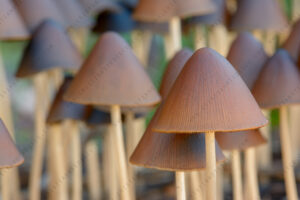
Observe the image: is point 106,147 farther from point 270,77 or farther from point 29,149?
point 29,149

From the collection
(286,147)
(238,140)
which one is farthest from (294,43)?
(238,140)

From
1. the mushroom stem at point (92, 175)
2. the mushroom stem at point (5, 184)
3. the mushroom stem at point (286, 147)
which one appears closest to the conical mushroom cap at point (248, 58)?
the mushroom stem at point (286, 147)


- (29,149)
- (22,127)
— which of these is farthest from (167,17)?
(22,127)

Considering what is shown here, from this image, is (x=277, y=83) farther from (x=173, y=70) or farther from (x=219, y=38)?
(x=219, y=38)

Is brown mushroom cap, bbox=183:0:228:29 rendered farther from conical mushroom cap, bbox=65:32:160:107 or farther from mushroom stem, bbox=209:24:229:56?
conical mushroom cap, bbox=65:32:160:107

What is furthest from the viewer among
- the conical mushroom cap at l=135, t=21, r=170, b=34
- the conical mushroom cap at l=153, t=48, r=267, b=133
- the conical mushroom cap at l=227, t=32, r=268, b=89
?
the conical mushroom cap at l=135, t=21, r=170, b=34

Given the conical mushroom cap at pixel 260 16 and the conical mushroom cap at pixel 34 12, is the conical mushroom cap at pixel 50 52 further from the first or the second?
the conical mushroom cap at pixel 260 16

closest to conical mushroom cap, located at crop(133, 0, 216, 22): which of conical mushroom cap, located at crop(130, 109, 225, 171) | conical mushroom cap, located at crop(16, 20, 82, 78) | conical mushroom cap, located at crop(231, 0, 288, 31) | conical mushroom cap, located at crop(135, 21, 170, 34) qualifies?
conical mushroom cap, located at crop(231, 0, 288, 31)
